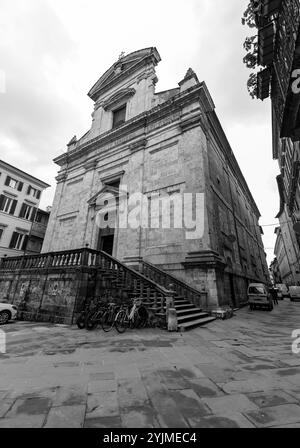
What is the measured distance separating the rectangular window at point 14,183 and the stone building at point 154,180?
9.71 metres

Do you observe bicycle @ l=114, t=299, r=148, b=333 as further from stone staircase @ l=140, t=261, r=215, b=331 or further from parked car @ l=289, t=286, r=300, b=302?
parked car @ l=289, t=286, r=300, b=302

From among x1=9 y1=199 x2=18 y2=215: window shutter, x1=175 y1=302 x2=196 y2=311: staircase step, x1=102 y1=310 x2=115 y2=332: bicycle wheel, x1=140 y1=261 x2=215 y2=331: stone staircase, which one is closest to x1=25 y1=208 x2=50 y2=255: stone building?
x1=9 y1=199 x2=18 y2=215: window shutter

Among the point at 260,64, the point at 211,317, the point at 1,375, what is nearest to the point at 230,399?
the point at 1,375

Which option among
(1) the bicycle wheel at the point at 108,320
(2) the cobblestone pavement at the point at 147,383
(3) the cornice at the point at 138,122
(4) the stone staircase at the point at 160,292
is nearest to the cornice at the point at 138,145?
(3) the cornice at the point at 138,122

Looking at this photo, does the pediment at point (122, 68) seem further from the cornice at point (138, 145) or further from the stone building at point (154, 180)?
the cornice at point (138, 145)

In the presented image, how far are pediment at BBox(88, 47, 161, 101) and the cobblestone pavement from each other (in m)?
22.3

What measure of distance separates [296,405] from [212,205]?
10.6 metres

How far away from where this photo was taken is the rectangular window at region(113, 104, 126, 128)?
747 inches

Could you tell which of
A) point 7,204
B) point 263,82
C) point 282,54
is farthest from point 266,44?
point 7,204

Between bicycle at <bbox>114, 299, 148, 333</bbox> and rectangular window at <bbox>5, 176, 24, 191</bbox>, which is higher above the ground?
rectangular window at <bbox>5, 176, 24, 191</bbox>

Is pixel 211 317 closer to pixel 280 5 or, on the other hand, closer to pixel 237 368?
pixel 237 368

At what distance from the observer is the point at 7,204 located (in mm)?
24641

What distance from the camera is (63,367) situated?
11.7 ft

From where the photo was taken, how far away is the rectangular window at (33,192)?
90.6 feet
